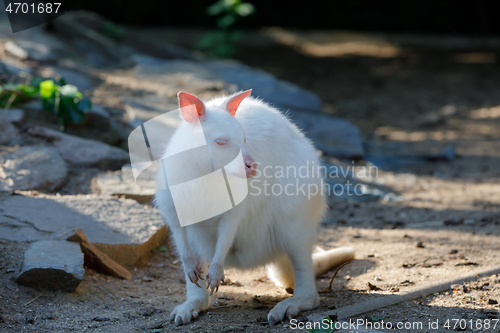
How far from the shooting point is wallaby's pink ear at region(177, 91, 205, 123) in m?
2.26

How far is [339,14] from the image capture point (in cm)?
1232

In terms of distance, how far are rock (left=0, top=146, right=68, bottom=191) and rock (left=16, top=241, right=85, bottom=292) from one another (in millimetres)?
831

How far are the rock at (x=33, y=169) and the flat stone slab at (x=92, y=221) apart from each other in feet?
0.83

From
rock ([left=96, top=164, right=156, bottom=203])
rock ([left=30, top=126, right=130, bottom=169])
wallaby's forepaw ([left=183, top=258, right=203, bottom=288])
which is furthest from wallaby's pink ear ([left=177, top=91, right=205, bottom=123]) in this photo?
rock ([left=30, top=126, right=130, bottom=169])

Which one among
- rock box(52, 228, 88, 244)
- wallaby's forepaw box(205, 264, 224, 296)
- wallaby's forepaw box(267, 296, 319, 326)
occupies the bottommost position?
wallaby's forepaw box(267, 296, 319, 326)

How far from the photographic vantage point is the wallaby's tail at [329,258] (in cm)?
309

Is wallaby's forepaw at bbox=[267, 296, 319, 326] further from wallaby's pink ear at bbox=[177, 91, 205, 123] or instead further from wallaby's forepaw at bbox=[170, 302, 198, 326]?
wallaby's pink ear at bbox=[177, 91, 205, 123]

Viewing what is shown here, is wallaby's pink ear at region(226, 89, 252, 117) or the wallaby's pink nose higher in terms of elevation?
wallaby's pink ear at region(226, 89, 252, 117)

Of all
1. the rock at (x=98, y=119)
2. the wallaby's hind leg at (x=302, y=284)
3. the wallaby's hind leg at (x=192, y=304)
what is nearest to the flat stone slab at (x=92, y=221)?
the wallaby's hind leg at (x=192, y=304)

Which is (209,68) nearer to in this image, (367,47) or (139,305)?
(139,305)

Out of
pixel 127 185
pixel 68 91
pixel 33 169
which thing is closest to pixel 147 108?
pixel 68 91

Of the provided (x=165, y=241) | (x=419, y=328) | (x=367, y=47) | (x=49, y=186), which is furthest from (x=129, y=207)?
(x=367, y=47)

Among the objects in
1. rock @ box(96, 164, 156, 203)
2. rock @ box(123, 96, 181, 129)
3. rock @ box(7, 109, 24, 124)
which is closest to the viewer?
rock @ box(96, 164, 156, 203)

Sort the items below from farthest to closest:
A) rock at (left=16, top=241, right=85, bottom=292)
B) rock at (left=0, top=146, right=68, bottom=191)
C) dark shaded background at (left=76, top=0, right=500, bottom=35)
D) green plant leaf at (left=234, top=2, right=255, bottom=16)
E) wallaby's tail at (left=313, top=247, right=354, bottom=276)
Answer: dark shaded background at (left=76, top=0, right=500, bottom=35), green plant leaf at (left=234, top=2, right=255, bottom=16), rock at (left=0, top=146, right=68, bottom=191), wallaby's tail at (left=313, top=247, right=354, bottom=276), rock at (left=16, top=241, right=85, bottom=292)
